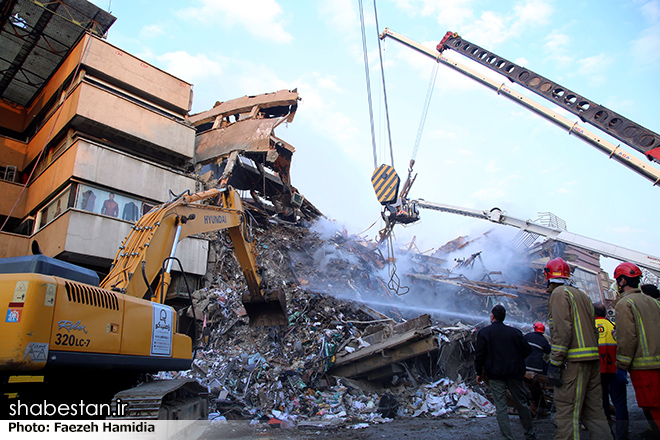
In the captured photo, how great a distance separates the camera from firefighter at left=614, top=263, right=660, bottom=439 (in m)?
3.21

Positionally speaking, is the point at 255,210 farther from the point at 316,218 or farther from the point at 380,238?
the point at 380,238

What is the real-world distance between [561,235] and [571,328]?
15705 mm

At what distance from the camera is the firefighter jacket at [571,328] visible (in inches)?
121

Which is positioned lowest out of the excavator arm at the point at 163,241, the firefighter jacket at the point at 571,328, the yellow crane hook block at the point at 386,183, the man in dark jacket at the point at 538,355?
the man in dark jacket at the point at 538,355

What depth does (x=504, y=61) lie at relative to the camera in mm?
13812

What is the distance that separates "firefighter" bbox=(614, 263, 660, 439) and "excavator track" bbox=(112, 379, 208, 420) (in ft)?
13.9

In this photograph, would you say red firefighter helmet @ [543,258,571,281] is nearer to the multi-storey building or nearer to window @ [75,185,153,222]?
the multi-storey building

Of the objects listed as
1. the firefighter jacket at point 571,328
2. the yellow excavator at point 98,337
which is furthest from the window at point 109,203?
the firefighter jacket at point 571,328

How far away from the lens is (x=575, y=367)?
3.08 meters

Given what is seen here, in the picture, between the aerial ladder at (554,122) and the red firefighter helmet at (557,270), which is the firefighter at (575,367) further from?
the aerial ladder at (554,122)

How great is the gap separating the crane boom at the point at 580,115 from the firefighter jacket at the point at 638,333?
924 centimetres

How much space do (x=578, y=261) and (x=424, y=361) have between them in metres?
19.0

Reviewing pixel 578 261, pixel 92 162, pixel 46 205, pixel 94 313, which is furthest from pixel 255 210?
pixel 578 261

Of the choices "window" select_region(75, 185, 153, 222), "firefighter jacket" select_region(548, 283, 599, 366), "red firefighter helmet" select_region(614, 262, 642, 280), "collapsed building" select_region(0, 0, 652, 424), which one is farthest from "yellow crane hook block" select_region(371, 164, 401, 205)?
"window" select_region(75, 185, 153, 222)
